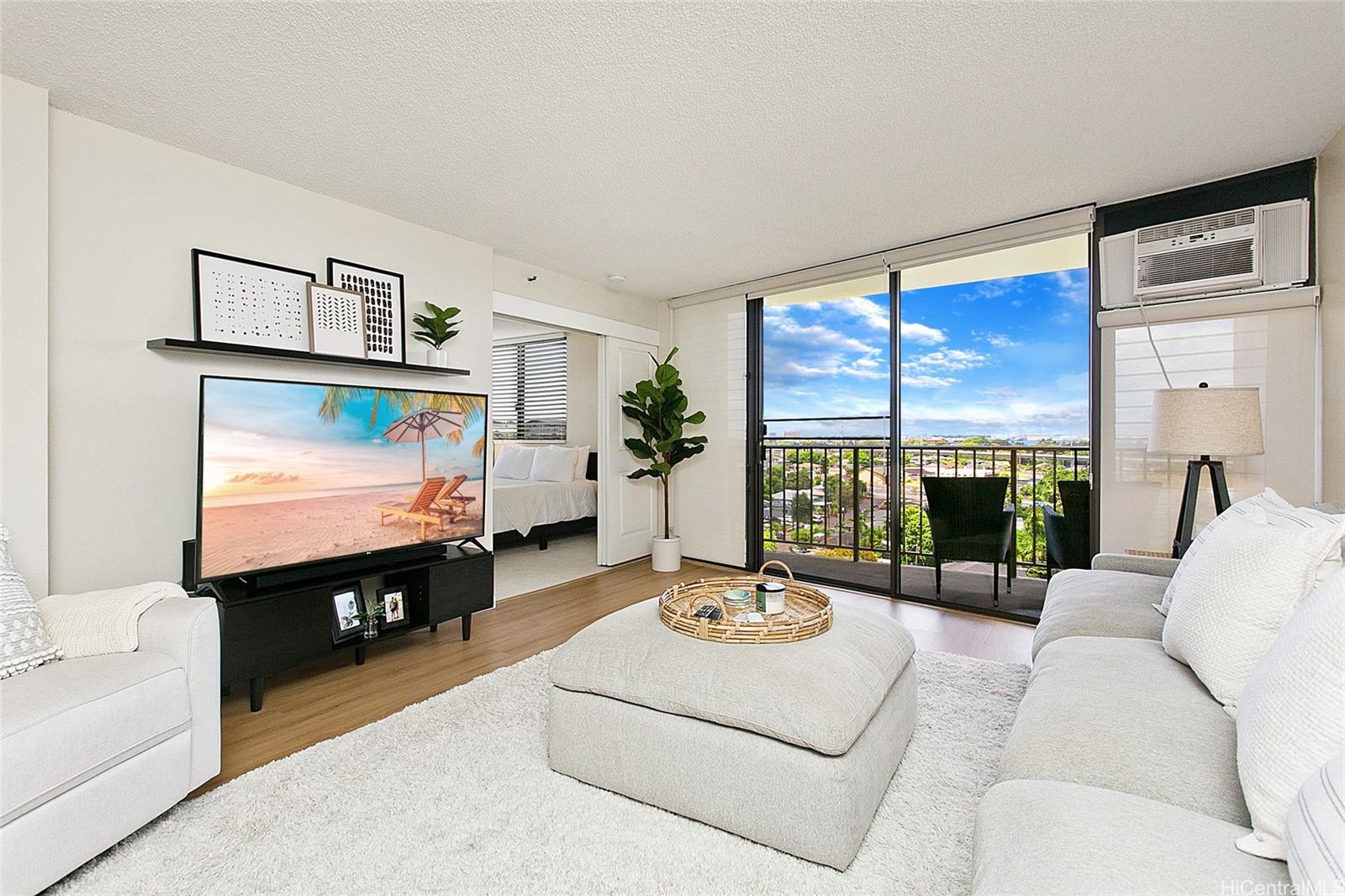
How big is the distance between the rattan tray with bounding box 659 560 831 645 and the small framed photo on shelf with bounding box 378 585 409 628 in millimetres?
1631

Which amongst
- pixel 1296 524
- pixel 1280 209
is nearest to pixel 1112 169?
pixel 1280 209

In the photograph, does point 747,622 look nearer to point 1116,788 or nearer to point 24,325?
point 1116,788

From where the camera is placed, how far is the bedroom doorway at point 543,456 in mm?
5691

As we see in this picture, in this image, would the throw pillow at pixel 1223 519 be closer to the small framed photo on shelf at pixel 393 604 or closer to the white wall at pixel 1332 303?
the white wall at pixel 1332 303

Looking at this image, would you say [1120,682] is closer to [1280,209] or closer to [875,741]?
[875,741]

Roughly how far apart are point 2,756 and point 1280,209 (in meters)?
5.09

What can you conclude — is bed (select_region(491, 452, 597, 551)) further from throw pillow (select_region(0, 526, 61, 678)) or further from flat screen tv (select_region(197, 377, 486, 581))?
throw pillow (select_region(0, 526, 61, 678))

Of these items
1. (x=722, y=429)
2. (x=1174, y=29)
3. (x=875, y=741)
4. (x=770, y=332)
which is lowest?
(x=875, y=741)

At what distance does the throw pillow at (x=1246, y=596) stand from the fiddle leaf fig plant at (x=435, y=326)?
11.5ft

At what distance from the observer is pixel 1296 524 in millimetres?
1593

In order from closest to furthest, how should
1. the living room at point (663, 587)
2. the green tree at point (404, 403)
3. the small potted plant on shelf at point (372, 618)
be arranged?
the living room at point (663, 587), the green tree at point (404, 403), the small potted plant on shelf at point (372, 618)

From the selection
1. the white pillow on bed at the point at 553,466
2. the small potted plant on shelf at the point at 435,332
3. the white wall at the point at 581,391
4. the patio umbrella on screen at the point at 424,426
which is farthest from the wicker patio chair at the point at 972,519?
the white wall at the point at 581,391

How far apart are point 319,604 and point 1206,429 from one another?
4080 millimetres

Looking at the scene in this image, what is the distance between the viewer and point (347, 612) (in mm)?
2969
